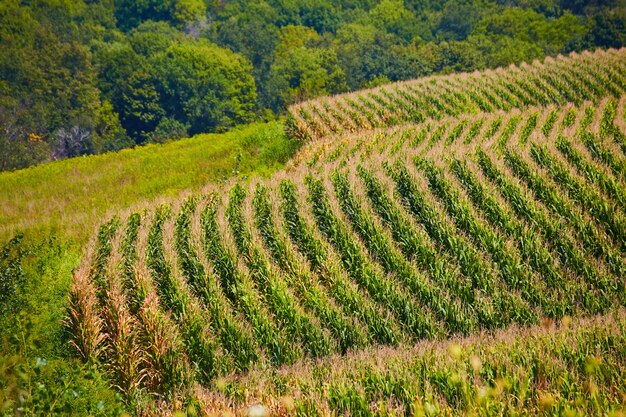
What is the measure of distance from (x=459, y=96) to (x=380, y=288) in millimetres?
22720

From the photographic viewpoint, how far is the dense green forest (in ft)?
189

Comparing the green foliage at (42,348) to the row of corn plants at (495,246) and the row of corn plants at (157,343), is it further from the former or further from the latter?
the row of corn plants at (495,246)

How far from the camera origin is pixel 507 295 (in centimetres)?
961

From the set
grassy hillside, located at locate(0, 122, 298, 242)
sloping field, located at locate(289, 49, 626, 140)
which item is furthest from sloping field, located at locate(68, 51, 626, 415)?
sloping field, located at locate(289, 49, 626, 140)

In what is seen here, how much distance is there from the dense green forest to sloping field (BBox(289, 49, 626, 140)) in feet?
83.6

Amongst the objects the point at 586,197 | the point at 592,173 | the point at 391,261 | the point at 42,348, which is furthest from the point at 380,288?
the point at 592,173

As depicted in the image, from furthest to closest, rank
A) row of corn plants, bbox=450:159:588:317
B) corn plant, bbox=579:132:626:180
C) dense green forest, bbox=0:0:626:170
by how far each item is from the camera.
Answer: dense green forest, bbox=0:0:626:170
corn plant, bbox=579:132:626:180
row of corn plants, bbox=450:159:588:317

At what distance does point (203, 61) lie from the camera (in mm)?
70812

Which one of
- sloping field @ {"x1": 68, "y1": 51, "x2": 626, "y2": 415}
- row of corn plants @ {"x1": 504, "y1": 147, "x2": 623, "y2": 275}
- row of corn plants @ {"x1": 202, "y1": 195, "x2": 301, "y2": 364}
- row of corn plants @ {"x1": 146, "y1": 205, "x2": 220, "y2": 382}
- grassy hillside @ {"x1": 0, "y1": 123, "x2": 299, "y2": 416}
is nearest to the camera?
sloping field @ {"x1": 68, "y1": 51, "x2": 626, "y2": 415}

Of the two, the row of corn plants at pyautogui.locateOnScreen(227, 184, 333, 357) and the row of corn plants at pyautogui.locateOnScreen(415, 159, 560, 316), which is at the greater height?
the row of corn plants at pyautogui.locateOnScreen(415, 159, 560, 316)

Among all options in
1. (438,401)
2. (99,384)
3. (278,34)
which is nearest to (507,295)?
(438,401)

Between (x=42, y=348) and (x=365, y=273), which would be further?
(x=365, y=273)

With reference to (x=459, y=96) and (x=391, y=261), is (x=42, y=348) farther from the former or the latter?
(x=459, y=96)

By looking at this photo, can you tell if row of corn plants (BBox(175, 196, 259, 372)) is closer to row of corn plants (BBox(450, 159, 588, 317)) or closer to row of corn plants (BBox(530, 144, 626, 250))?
row of corn plants (BBox(450, 159, 588, 317))
